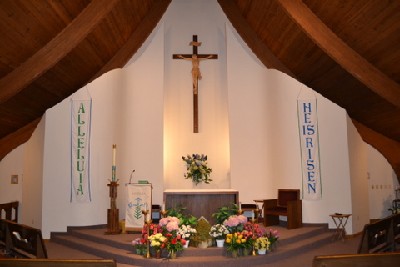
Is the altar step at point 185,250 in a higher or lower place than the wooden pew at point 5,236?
lower

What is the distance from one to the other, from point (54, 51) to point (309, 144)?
5.05 metres

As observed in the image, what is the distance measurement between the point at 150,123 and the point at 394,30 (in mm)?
4983

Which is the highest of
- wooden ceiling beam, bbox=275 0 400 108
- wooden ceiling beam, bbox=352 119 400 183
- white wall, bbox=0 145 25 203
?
wooden ceiling beam, bbox=275 0 400 108

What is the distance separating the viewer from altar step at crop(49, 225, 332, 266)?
205 inches

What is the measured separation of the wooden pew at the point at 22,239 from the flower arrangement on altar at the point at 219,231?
9.06 ft

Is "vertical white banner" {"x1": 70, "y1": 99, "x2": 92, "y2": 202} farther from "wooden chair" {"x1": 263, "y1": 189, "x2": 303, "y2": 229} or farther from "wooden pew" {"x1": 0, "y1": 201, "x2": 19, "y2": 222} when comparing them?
"wooden chair" {"x1": 263, "y1": 189, "x2": 303, "y2": 229}

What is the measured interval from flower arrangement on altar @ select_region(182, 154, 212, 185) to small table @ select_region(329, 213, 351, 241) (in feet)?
9.64

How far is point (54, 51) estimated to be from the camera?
21.5 ft

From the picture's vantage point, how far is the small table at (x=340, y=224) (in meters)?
6.93

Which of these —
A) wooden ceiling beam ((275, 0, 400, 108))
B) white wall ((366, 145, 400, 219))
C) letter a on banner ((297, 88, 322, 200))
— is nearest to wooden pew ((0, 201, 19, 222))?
letter a on banner ((297, 88, 322, 200))

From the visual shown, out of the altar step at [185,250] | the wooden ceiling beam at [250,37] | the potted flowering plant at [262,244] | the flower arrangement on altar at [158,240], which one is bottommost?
the altar step at [185,250]

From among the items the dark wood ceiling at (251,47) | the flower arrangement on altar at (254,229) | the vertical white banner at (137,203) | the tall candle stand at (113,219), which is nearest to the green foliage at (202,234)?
the flower arrangement on altar at (254,229)

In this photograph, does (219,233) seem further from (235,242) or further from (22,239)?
(22,239)

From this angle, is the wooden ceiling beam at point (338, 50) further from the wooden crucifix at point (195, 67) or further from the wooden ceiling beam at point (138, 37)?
the wooden ceiling beam at point (138, 37)
